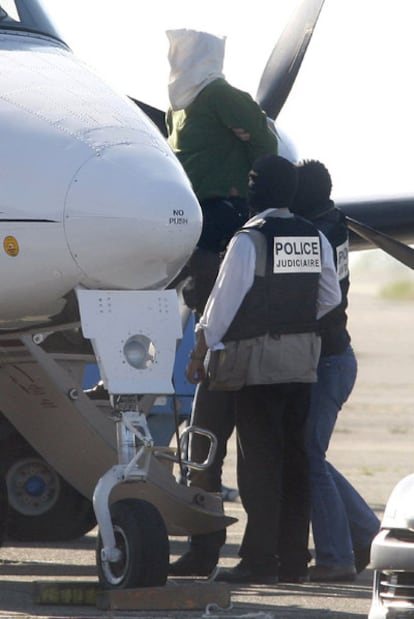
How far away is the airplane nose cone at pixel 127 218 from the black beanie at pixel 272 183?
0.89 meters

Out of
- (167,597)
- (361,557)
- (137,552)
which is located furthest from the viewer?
(361,557)

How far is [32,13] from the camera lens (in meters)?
9.38

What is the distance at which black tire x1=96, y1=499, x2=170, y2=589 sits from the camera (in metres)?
7.91

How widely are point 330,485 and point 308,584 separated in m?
0.57

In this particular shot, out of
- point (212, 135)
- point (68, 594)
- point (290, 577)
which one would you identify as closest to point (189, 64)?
point (212, 135)

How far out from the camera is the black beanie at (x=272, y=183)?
29.3ft

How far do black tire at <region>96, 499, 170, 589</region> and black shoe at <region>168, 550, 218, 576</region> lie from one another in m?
1.21

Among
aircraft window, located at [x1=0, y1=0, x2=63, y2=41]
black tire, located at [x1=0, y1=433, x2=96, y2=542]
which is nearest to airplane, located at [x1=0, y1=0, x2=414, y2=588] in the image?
aircraft window, located at [x1=0, y1=0, x2=63, y2=41]

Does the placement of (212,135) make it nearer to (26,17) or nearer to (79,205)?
(26,17)

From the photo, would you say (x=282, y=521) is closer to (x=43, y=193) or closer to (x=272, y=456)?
(x=272, y=456)

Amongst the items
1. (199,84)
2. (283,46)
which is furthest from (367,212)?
(199,84)

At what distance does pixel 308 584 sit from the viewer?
920 cm

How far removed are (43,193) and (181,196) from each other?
0.64 m

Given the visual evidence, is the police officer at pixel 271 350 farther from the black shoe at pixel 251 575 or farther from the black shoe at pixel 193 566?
the black shoe at pixel 193 566
